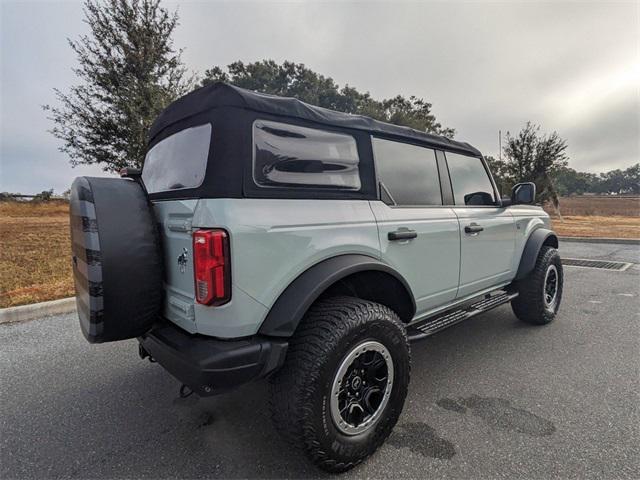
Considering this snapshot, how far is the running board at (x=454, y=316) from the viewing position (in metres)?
2.39

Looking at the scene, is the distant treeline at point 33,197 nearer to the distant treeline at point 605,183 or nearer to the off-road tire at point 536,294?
the off-road tire at point 536,294

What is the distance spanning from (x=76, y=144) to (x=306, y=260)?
9281 mm

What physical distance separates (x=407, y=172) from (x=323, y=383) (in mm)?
1663

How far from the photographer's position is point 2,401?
8.01 ft

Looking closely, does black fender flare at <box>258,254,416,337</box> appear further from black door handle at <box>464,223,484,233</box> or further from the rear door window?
black door handle at <box>464,223,484,233</box>

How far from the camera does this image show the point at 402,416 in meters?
2.21

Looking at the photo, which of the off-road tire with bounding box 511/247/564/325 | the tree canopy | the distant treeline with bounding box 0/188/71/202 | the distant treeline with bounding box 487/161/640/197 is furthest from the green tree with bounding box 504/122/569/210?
the distant treeline with bounding box 487/161/640/197

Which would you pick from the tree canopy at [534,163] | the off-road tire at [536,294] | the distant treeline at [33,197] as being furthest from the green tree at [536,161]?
the distant treeline at [33,197]

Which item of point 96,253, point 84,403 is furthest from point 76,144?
point 96,253

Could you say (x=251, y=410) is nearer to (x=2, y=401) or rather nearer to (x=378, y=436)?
(x=378, y=436)

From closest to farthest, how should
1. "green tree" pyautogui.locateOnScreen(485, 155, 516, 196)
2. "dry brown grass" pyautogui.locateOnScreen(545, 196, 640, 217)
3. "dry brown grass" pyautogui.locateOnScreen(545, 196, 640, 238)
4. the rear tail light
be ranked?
1. the rear tail light
2. "dry brown grass" pyautogui.locateOnScreen(545, 196, 640, 238)
3. "green tree" pyautogui.locateOnScreen(485, 155, 516, 196)
4. "dry brown grass" pyautogui.locateOnScreen(545, 196, 640, 217)

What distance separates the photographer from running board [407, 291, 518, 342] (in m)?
2.39

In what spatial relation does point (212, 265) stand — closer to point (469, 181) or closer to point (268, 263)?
point (268, 263)

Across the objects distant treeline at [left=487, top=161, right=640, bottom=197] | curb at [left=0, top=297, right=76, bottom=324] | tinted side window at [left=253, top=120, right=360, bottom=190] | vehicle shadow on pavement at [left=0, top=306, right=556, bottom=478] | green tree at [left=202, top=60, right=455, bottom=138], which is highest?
green tree at [left=202, top=60, right=455, bottom=138]
